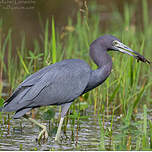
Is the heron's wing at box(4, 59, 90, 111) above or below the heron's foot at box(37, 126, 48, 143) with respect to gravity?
above

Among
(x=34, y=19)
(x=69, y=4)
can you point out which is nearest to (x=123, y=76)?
(x=34, y=19)

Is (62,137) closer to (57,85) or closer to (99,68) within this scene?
(57,85)

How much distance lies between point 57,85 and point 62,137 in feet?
2.11

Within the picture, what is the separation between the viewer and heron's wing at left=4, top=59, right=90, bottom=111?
5.47 m

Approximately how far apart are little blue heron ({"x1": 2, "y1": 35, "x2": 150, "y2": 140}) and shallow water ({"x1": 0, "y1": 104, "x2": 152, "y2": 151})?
0.58ft

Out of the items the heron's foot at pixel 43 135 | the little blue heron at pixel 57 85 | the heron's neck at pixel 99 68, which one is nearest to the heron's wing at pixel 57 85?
the little blue heron at pixel 57 85

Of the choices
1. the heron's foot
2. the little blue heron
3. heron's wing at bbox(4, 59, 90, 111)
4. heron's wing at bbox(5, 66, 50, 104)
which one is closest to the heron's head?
the little blue heron

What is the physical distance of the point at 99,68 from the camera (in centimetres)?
591

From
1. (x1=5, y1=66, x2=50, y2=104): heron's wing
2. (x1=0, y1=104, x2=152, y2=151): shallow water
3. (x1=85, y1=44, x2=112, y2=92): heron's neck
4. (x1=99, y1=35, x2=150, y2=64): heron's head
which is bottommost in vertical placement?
(x1=0, y1=104, x2=152, y2=151): shallow water

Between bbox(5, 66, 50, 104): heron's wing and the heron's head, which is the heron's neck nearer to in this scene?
the heron's head

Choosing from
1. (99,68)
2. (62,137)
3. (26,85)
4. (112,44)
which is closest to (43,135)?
(62,137)

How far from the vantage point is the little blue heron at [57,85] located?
214 inches

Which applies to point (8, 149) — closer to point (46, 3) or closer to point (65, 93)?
point (65, 93)

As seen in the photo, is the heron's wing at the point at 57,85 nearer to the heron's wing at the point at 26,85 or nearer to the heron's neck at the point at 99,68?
the heron's wing at the point at 26,85
